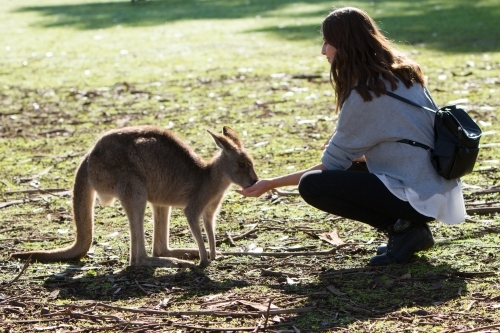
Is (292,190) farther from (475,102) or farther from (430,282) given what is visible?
(475,102)

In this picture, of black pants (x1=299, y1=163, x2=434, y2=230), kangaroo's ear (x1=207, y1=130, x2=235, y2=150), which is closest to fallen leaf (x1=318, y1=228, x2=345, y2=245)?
black pants (x1=299, y1=163, x2=434, y2=230)

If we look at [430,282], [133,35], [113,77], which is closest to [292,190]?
[430,282]

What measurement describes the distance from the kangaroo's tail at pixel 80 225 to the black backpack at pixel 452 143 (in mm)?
1380

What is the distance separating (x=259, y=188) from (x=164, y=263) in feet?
1.71

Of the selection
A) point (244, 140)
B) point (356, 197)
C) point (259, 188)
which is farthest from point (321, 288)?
point (244, 140)

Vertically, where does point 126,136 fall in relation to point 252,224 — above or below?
above

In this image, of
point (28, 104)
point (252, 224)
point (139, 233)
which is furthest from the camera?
point (28, 104)

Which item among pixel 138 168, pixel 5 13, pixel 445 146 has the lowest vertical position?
pixel 5 13

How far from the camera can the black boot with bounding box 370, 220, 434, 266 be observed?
3547 millimetres

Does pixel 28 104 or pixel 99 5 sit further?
pixel 99 5

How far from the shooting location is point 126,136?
12.5ft

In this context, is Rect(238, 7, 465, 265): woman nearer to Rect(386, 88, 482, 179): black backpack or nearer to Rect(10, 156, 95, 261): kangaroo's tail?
Rect(386, 88, 482, 179): black backpack

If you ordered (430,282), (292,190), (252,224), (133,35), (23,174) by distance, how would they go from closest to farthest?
(430,282), (252,224), (292,190), (23,174), (133,35)

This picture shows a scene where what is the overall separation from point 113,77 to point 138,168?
17.3 feet
